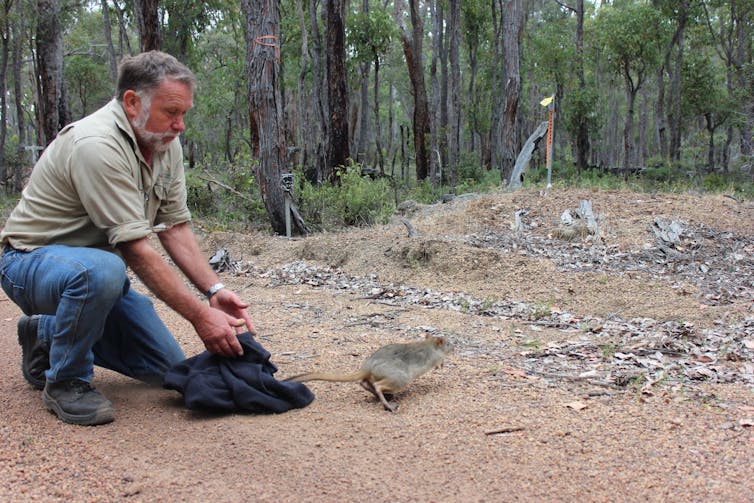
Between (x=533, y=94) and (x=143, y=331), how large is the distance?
129 ft

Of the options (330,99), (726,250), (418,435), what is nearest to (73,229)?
(418,435)

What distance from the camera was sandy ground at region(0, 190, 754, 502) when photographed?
2.37 m

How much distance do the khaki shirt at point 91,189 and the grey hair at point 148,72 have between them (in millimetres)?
133

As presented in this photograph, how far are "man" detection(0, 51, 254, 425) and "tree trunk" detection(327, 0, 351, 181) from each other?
1022cm

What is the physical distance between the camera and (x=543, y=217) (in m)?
9.77

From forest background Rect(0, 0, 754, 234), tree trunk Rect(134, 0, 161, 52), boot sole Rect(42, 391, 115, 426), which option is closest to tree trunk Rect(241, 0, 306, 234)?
forest background Rect(0, 0, 754, 234)

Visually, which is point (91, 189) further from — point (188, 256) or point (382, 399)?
point (382, 399)

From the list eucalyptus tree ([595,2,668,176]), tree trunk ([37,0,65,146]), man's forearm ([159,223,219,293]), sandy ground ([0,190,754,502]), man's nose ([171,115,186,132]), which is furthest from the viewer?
eucalyptus tree ([595,2,668,176])

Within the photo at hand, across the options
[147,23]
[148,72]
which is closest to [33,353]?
[148,72]

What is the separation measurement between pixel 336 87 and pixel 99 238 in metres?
11.1

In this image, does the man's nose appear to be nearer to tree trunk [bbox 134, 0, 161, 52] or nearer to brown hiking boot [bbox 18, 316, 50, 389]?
brown hiking boot [bbox 18, 316, 50, 389]

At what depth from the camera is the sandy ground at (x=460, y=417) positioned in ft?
7.77

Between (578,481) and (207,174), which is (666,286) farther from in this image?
(207,174)

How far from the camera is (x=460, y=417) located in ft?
9.84
